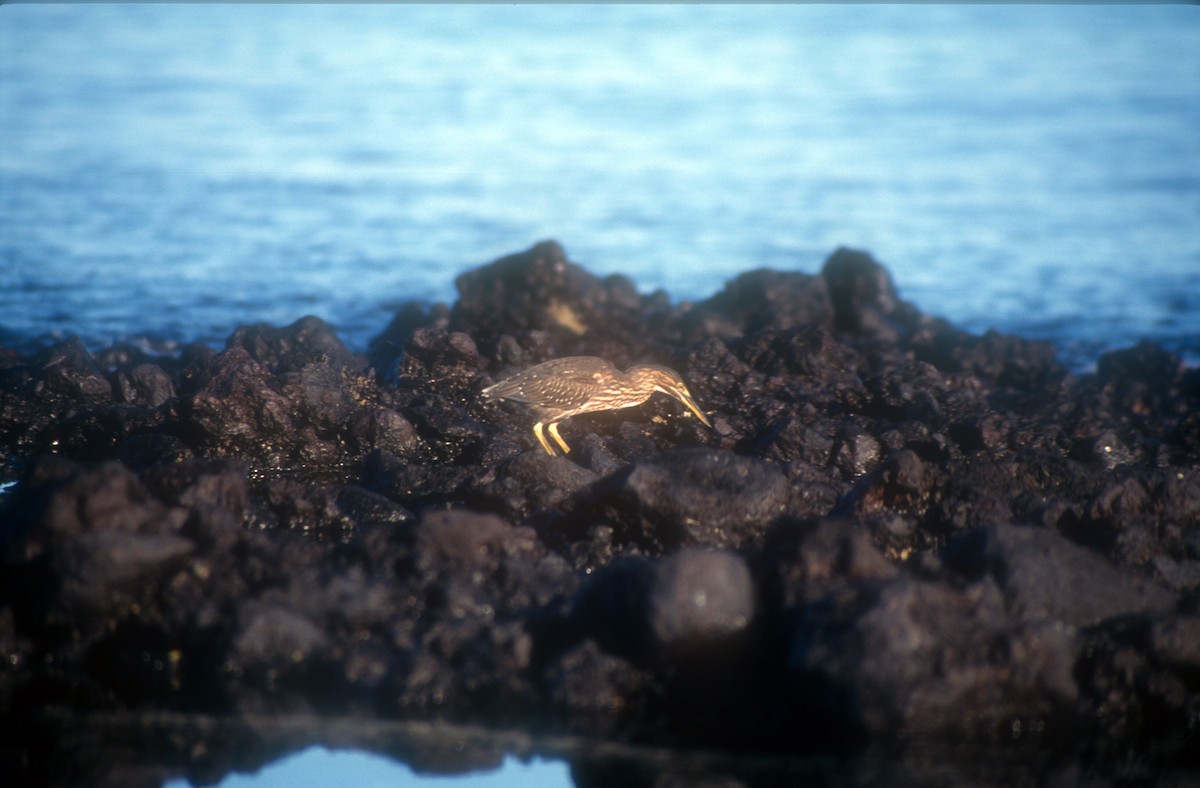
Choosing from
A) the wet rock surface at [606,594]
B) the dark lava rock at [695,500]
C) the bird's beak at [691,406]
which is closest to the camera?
the wet rock surface at [606,594]

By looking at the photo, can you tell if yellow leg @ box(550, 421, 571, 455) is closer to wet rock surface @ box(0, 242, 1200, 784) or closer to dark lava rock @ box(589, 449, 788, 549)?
wet rock surface @ box(0, 242, 1200, 784)

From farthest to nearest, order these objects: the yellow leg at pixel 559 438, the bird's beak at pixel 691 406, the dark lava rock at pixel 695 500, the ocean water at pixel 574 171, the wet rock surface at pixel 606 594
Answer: the ocean water at pixel 574 171, the bird's beak at pixel 691 406, the yellow leg at pixel 559 438, the dark lava rock at pixel 695 500, the wet rock surface at pixel 606 594

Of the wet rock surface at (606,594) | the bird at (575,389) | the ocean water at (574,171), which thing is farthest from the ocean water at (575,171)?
the wet rock surface at (606,594)

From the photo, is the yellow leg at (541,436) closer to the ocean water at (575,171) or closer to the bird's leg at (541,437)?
the bird's leg at (541,437)

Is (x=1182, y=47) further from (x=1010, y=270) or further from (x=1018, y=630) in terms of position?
(x=1018, y=630)

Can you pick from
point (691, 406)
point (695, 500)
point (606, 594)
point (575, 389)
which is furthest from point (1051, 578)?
point (575, 389)

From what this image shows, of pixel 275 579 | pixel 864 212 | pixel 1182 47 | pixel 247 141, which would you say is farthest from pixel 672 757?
pixel 1182 47
